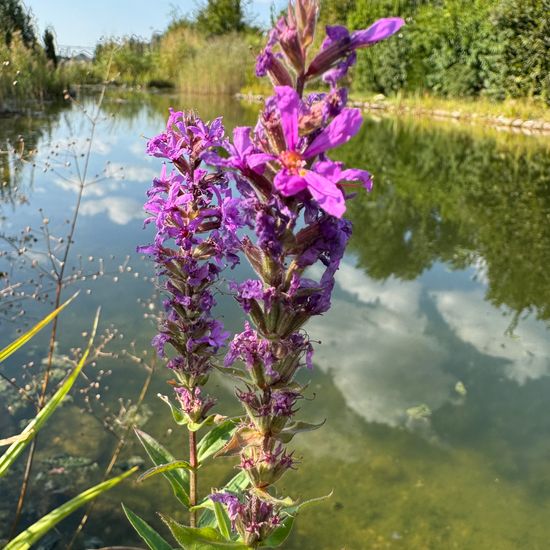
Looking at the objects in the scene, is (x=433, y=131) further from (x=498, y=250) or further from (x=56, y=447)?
(x=56, y=447)

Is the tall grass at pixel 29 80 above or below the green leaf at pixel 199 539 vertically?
above

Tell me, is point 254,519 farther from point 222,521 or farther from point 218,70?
point 218,70

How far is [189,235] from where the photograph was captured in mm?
1541

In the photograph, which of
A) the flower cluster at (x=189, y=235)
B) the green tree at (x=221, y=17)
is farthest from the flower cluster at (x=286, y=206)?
the green tree at (x=221, y=17)

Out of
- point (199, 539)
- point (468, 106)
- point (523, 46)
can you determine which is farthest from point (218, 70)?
point (199, 539)

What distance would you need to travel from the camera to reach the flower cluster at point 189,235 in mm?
1507

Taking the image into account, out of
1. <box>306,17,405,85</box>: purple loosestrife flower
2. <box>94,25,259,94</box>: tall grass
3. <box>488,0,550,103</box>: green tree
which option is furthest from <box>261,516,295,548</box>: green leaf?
<box>94,25,259,94</box>: tall grass

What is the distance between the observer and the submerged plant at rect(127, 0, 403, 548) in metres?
1.00

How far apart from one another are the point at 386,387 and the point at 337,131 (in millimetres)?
3184

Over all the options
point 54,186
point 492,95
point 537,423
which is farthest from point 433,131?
point 537,423

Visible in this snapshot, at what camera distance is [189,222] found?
154 centimetres

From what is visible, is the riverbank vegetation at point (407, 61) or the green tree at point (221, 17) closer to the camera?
the riverbank vegetation at point (407, 61)

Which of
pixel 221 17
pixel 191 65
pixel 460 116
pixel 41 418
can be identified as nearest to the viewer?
pixel 41 418

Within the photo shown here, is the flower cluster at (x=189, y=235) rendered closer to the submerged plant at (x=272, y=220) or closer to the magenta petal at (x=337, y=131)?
the submerged plant at (x=272, y=220)
